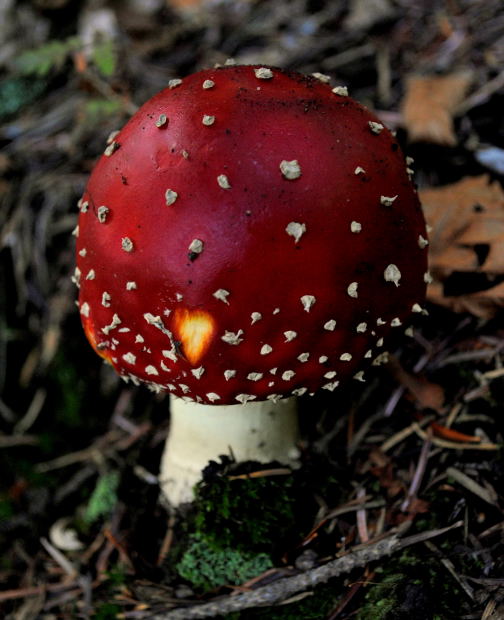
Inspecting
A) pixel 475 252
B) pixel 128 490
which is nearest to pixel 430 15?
pixel 475 252

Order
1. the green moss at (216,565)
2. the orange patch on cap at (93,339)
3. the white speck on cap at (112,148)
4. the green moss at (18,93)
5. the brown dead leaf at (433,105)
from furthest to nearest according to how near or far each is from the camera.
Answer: the green moss at (18,93) → the brown dead leaf at (433,105) → the green moss at (216,565) → the orange patch on cap at (93,339) → the white speck on cap at (112,148)

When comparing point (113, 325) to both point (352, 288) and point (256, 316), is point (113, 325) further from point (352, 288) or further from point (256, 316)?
point (352, 288)

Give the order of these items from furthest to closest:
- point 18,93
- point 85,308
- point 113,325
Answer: point 18,93
point 85,308
point 113,325

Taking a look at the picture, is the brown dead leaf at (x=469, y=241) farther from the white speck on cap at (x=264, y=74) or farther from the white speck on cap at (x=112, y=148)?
the white speck on cap at (x=112, y=148)

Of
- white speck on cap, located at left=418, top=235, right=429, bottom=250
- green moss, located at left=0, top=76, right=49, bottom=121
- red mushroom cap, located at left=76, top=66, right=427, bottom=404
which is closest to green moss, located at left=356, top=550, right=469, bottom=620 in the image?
red mushroom cap, located at left=76, top=66, right=427, bottom=404

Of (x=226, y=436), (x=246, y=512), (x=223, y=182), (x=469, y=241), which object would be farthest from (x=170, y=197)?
(x=469, y=241)

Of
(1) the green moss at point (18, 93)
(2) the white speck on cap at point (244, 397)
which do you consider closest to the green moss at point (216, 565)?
(2) the white speck on cap at point (244, 397)

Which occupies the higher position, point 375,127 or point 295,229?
point 375,127

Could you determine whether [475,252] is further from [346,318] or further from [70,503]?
[70,503]

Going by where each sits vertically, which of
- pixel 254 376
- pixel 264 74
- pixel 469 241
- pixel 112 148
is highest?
pixel 264 74
